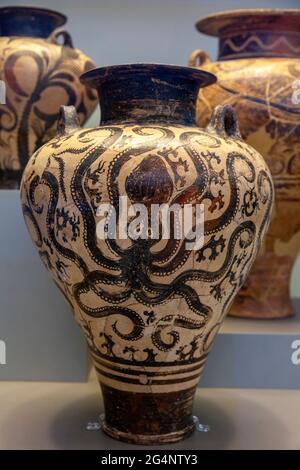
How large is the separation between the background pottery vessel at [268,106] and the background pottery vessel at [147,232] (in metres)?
0.32

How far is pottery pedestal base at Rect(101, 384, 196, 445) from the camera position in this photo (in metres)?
1.20

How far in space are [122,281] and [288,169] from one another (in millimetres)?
630

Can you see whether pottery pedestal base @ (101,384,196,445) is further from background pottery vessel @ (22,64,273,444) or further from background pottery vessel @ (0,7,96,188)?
background pottery vessel @ (0,7,96,188)

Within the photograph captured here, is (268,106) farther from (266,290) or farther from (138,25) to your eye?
(138,25)

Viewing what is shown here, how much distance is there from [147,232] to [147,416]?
36 centimetres

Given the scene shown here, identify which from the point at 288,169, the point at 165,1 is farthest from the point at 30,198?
the point at 165,1

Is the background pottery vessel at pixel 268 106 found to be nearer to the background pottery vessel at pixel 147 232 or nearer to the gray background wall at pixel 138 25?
the background pottery vessel at pixel 147 232

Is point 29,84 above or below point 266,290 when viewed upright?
above

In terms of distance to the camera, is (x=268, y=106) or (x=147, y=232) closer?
(x=147, y=232)

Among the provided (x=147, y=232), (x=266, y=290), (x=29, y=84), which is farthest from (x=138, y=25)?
(x=147, y=232)

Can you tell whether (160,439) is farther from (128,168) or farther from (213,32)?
(213,32)

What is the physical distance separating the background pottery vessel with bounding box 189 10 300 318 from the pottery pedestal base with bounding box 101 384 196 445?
0.52 meters

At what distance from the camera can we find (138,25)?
208 cm

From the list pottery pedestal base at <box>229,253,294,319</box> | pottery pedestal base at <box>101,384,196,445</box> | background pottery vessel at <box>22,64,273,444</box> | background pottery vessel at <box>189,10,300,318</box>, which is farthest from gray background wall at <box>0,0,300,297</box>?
pottery pedestal base at <box>101,384,196,445</box>
